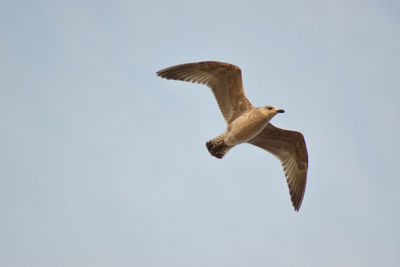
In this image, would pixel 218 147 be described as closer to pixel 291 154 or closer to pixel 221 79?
pixel 221 79

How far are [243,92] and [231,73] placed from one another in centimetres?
62

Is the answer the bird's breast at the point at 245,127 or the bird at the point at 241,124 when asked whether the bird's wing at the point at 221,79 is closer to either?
the bird at the point at 241,124

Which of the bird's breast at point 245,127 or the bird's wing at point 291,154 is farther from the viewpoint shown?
the bird's wing at point 291,154

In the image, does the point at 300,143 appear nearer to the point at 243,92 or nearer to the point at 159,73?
the point at 243,92

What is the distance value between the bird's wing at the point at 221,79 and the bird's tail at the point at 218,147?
58 centimetres

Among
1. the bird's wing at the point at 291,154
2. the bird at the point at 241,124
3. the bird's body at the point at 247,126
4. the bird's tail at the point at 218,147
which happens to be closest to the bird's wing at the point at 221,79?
the bird at the point at 241,124

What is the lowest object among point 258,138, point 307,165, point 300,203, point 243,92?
point 300,203

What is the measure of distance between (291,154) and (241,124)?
7.65ft

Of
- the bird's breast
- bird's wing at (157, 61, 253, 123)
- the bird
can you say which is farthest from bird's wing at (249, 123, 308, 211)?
bird's wing at (157, 61, 253, 123)

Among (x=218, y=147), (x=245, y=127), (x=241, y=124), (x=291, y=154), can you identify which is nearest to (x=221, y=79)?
(x=241, y=124)

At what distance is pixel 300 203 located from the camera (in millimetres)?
14727

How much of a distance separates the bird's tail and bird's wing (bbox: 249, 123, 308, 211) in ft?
3.53

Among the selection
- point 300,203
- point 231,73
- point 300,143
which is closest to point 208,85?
point 231,73

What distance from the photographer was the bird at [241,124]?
13.3 m
